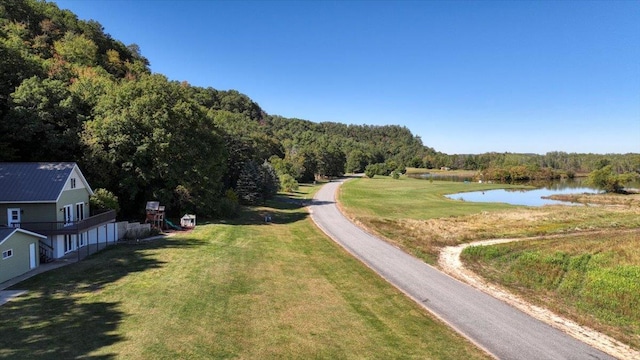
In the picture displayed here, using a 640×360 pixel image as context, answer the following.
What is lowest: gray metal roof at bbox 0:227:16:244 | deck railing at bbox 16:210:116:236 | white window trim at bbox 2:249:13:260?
white window trim at bbox 2:249:13:260

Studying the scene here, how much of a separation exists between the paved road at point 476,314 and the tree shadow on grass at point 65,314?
41.1 feet

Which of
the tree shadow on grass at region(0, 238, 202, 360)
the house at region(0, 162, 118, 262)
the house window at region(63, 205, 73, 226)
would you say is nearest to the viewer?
the tree shadow on grass at region(0, 238, 202, 360)

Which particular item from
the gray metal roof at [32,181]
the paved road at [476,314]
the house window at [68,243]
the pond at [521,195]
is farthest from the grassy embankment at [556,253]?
the gray metal roof at [32,181]

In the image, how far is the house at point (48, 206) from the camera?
2362cm

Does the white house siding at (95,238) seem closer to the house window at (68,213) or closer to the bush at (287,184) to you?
the house window at (68,213)

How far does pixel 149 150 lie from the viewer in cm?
3588

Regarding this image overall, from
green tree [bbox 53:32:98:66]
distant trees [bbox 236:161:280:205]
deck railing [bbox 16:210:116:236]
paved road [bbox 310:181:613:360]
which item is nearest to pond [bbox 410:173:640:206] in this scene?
distant trees [bbox 236:161:280:205]

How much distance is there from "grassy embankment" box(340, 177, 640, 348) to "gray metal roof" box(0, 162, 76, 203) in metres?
24.4

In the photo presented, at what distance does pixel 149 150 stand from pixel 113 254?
45.4 ft

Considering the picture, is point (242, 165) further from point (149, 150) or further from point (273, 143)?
point (273, 143)

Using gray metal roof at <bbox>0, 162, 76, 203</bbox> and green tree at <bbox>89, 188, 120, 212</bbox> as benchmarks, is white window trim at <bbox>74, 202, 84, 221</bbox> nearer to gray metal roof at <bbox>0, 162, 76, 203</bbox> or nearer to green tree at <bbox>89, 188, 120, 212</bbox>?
green tree at <bbox>89, 188, 120, 212</bbox>

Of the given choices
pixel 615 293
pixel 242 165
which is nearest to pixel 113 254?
pixel 615 293

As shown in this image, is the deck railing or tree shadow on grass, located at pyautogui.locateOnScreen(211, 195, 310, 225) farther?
tree shadow on grass, located at pyautogui.locateOnScreen(211, 195, 310, 225)

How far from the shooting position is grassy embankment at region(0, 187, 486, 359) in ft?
40.8
